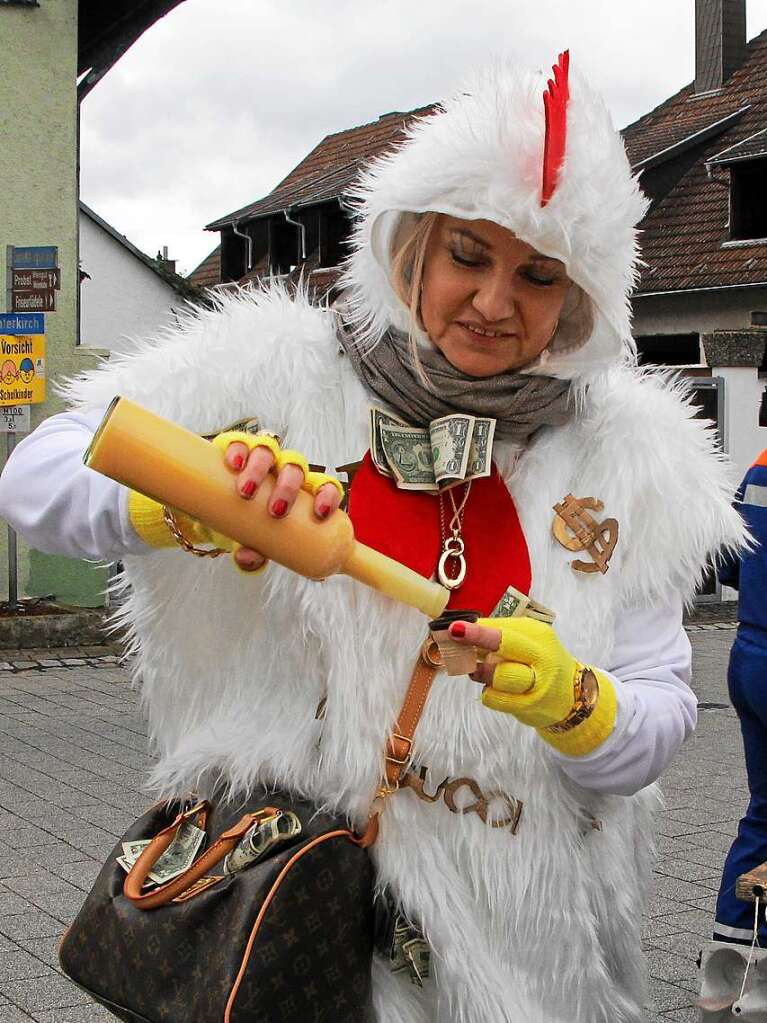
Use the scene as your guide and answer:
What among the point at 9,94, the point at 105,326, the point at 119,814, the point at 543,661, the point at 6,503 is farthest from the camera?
the point at 105,326

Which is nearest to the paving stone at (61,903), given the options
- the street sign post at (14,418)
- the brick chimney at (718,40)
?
the street sign post at (14,418)

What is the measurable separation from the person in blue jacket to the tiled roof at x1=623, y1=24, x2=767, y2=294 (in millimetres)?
15584

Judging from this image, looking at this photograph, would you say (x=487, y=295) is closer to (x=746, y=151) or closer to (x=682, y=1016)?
(x=682, y=1016)

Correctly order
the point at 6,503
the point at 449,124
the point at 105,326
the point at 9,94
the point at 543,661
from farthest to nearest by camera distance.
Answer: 1. the point at 105,326
2. the point at 9,94
3. the point at 449,124
4. the point at 6,503
5. the point at 543,661

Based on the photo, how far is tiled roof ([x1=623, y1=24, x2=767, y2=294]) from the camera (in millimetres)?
19578

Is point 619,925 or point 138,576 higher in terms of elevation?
point 138,576

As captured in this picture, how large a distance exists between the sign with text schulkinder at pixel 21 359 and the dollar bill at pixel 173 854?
7.91 metres

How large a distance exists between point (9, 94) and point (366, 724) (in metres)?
8.94

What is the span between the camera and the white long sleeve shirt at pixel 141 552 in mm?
2041

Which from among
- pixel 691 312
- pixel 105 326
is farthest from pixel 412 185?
pixel 105 326

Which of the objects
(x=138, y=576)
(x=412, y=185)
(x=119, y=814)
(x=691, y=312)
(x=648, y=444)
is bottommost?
(x=119, y=814)

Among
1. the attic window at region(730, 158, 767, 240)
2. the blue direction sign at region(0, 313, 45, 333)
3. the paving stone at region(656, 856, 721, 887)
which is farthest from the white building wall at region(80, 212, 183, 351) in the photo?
the paving stone at region(656, 856, 721, 887)

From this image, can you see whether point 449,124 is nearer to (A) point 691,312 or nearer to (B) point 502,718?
(B) point 502,718

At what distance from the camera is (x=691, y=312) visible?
20156 mm
